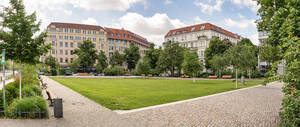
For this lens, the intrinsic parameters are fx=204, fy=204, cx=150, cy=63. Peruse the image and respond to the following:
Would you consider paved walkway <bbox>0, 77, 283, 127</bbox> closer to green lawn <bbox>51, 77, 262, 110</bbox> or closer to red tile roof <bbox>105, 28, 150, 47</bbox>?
green lawn <bbox>51, 77, 262, 110</bbox>

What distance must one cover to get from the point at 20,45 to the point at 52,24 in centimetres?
8542

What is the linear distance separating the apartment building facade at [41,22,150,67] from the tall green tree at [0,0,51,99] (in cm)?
7914

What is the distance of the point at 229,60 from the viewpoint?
25.6 meters

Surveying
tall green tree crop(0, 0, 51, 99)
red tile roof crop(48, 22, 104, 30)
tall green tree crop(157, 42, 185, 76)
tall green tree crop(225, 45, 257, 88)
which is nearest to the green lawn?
tall green tree crop(225, 45, 257, 88)

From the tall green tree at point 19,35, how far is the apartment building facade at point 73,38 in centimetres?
7914

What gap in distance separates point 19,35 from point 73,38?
85108mm

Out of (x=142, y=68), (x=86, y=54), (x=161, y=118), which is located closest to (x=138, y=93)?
(x=161, y=118)

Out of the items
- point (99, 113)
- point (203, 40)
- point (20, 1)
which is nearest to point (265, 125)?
point (99, 113)

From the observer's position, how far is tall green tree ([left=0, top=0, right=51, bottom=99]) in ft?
34.3

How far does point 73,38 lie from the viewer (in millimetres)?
90875

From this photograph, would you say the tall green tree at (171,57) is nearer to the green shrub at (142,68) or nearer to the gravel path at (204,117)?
the green shrub at (142,68)

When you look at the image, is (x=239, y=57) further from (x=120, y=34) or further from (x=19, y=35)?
(x=120, y=34)

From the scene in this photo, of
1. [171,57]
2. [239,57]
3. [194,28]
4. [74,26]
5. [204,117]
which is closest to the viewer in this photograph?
[204,117]

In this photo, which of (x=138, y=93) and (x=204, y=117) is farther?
(x=138, y=93)
